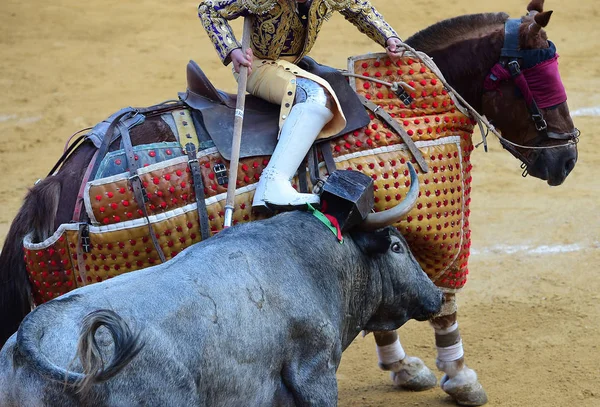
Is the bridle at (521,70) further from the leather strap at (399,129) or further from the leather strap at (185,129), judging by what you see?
the leather strap at (185,129)

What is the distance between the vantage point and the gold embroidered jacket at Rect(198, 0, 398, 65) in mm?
4348

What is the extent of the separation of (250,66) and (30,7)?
901 centimetres

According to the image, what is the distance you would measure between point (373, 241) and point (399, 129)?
91cm

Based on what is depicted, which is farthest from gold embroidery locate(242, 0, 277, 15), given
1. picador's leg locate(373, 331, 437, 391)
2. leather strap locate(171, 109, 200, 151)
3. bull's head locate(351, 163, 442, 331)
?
picador's leg locate(373, 331, 437, 391)

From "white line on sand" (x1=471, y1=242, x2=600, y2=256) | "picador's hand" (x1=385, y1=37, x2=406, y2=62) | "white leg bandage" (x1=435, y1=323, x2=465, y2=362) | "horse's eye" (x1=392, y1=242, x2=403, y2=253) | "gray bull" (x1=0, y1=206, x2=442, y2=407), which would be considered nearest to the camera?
"gray bull" (x1=0, y1=206, x2=442, y2=407)

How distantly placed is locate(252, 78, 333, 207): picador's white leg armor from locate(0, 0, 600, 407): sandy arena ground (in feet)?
5.93

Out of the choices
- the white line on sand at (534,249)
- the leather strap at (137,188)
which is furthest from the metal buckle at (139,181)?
the white line on sand at (534,249)

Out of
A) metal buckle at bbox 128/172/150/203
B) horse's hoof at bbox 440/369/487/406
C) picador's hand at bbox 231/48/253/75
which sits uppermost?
picador's hand at bbox 231/48/253/75

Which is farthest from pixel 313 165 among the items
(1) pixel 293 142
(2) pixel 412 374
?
(2) pixel 412 374

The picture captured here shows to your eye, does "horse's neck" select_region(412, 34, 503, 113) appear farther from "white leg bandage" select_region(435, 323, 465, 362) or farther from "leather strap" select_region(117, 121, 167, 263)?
"leather strap" select_region(117, 121, 167, 263)

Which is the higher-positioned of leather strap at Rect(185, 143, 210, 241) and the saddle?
the saddle

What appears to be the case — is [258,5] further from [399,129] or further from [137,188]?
[137,188]

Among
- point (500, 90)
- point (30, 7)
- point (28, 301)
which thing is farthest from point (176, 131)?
point (30, 7)

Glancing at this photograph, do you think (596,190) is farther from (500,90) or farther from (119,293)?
(119,293)
